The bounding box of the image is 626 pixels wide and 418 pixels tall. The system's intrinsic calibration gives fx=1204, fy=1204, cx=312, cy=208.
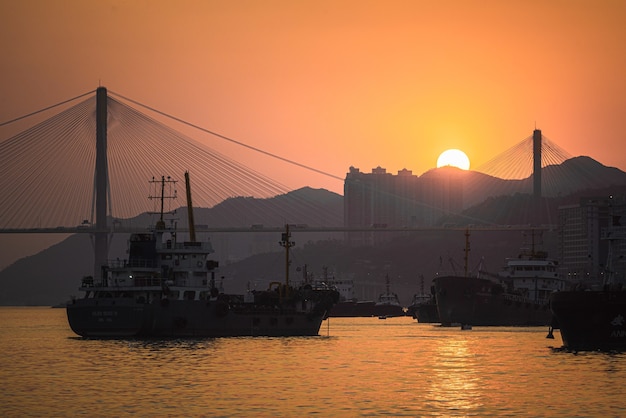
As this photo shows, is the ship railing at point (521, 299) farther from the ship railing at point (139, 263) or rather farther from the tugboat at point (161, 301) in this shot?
the ship railing at point (139, 263)

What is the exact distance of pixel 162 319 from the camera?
306ft

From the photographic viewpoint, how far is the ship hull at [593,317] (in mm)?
76000

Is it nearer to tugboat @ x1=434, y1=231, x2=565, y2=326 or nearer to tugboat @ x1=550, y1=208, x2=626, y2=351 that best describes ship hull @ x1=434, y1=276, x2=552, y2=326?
tugboat @ x1=434, y1=231, x2=565, y2=326

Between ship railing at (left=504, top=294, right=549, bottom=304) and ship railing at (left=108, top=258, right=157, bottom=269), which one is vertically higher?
ship railing at (left=108, top=258, right=157, bottom=269)

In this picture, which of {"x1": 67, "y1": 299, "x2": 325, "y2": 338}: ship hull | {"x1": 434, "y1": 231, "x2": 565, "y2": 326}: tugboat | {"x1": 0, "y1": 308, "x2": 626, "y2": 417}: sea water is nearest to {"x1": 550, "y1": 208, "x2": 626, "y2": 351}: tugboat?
{"x1": 0, "y1": 308, "x2": 626, "y2": 417}: sea water

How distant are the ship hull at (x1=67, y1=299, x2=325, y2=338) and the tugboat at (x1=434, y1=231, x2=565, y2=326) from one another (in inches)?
1584

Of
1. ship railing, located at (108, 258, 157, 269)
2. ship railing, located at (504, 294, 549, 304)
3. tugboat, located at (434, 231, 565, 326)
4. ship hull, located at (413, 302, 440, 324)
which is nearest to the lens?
ship railing, located at (108, 258, 157, 269)

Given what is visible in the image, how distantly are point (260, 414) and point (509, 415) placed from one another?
9.91 meters

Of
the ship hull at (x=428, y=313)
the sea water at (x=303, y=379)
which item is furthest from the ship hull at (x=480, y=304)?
the sea water at (x=303, y=379)

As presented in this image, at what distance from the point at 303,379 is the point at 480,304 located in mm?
74658

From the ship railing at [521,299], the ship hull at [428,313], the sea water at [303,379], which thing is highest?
the ship railing at [521,299]

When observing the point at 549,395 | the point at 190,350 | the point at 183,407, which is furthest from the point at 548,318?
the point at 183,407

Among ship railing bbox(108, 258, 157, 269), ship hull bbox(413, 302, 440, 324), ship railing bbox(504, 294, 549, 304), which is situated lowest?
ship hull bbox(413, 302, 440, 324)

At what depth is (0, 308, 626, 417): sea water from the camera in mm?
50156
